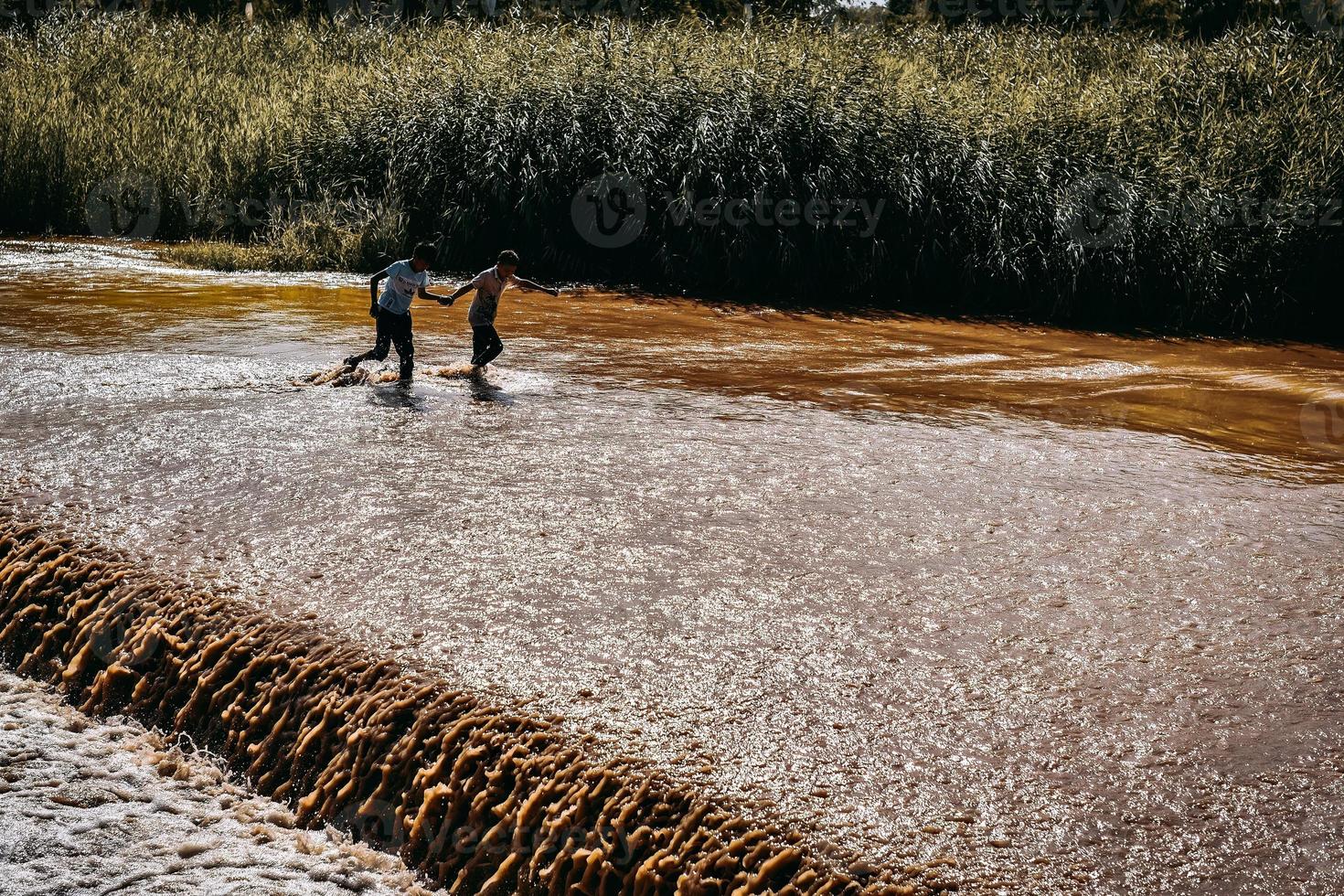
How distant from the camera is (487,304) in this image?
344 inches

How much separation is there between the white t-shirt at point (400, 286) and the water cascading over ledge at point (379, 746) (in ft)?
10.7

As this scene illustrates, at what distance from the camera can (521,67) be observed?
15.2 metres

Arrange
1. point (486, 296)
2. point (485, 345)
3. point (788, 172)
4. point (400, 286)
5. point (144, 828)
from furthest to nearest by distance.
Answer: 1. point (788, 172)
2. point (485, 345)
3. point (486, 296)
4. point (400, 286)
5. point (144, 828)

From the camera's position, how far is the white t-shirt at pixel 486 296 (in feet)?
28.3

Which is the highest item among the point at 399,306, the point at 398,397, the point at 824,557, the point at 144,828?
the point at 399,306

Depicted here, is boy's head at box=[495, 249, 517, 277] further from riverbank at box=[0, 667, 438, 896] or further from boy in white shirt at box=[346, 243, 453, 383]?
riverbank at box=[0, 667, 438, 896]

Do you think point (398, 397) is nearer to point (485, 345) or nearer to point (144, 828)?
point (485, 345)

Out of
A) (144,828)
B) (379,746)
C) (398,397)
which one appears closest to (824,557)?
(379,746)

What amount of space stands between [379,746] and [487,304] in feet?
16.5

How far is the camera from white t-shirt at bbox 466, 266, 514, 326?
8633mm

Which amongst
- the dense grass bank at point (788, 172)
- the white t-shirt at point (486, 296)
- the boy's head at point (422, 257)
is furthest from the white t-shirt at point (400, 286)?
the dense grass bank at point (788, 172)

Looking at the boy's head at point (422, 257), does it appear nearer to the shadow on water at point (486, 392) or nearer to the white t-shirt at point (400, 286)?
the white t-shirt at point (400, 286)

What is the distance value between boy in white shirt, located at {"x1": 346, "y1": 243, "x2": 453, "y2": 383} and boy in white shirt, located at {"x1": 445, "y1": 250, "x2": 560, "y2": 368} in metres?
0.29

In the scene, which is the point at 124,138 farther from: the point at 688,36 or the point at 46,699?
the point at 46,699
